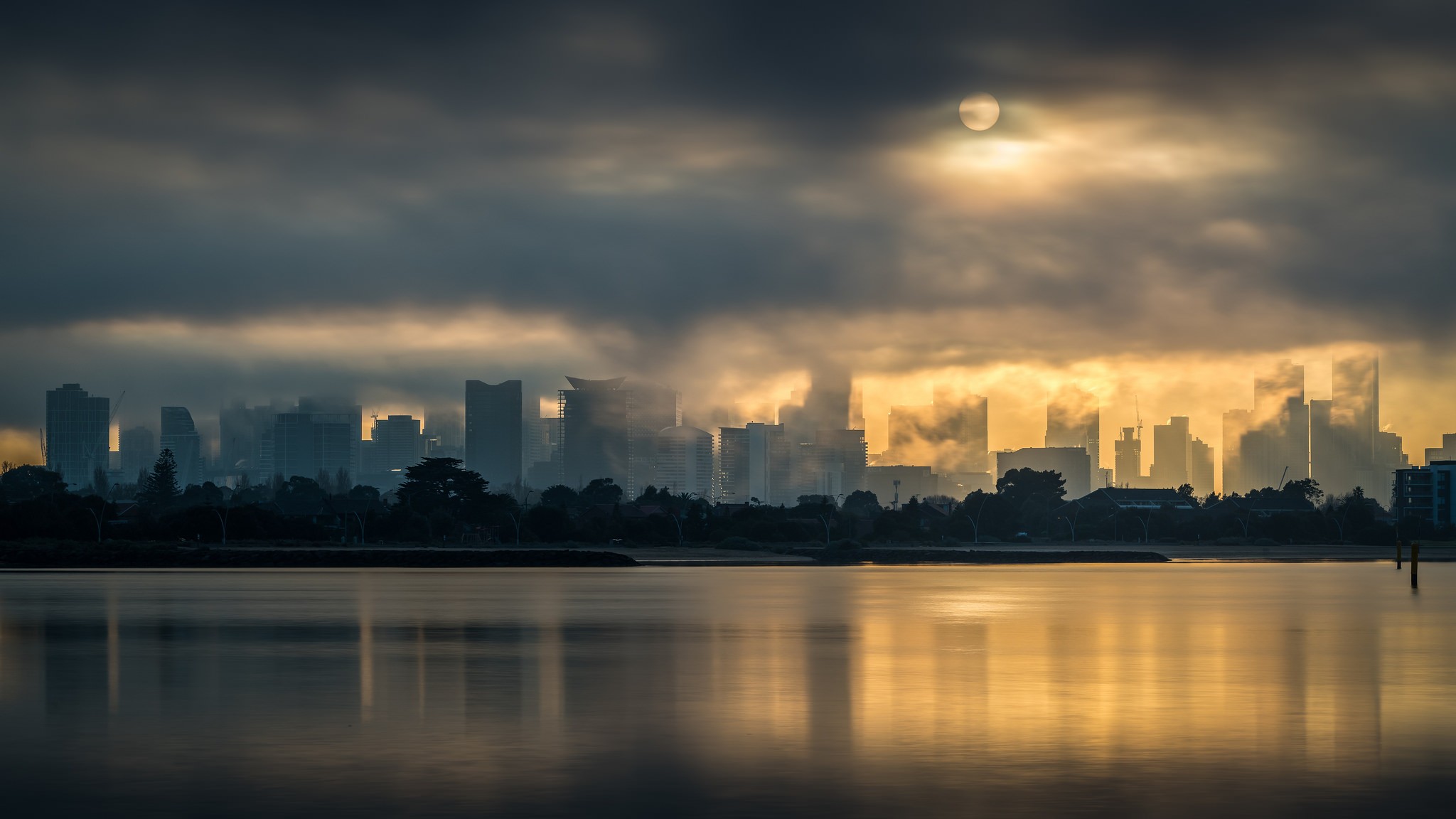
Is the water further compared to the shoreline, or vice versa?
the shoreline

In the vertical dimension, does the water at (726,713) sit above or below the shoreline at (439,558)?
above

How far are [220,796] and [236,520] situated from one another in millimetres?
180651

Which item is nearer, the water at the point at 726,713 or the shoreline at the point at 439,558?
the water at the point at 726,713

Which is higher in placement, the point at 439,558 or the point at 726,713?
the point at 726,713

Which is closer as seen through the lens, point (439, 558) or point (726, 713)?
point (726, 713)

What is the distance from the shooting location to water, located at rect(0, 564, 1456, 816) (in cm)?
1995

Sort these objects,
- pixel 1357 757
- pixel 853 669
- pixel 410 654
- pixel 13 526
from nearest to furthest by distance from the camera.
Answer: pixel 1357 757, pixel 853 669, pixel 410 654, pixel 13 526

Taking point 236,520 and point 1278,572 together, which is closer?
point 1278,572

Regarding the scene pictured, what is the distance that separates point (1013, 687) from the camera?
32.8 m

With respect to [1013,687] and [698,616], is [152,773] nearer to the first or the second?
[1013,687]

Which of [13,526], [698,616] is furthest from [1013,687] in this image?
[13,526]

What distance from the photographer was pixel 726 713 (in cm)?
2847

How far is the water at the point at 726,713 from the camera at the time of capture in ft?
65.5

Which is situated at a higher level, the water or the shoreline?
the water
